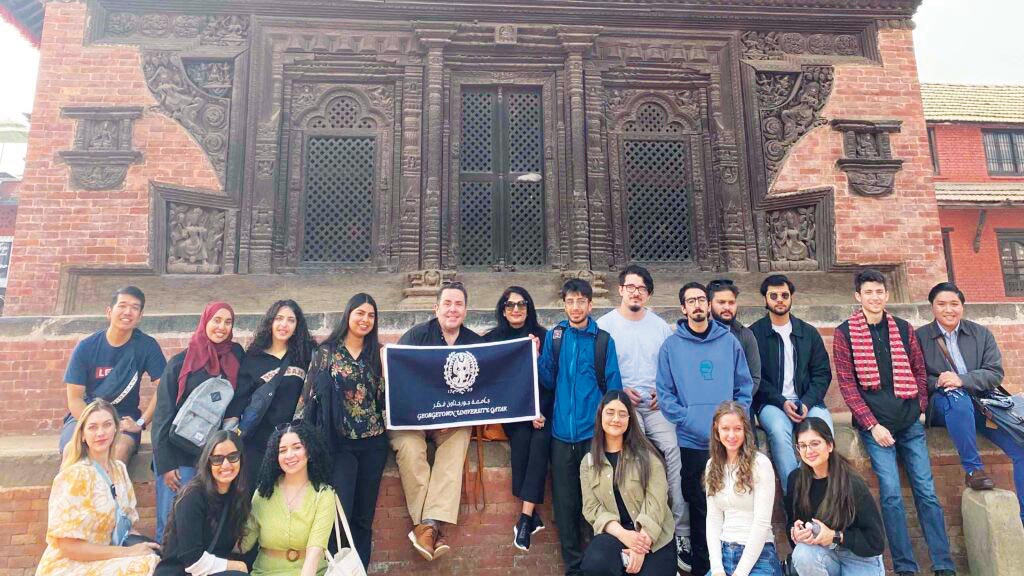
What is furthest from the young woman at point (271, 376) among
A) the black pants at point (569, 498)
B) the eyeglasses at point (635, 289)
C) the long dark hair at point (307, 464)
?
the eyeglasses at point (635, 289)

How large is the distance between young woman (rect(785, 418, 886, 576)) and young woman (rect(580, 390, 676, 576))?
0.81 meters

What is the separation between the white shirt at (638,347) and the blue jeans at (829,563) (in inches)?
53.5

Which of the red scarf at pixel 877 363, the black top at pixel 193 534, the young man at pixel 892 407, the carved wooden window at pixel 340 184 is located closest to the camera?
the black top at pixel 193 534

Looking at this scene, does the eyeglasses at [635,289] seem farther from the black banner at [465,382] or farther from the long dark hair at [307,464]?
the long dark hair at [307,464]

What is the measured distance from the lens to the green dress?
3.48m

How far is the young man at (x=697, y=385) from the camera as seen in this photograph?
160 inches

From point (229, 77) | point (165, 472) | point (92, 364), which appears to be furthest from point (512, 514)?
point (229, 77)

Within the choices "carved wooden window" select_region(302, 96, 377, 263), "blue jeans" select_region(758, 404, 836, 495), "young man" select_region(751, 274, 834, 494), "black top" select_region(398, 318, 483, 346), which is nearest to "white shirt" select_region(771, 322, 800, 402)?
"young man" select_region(751, 274, 834, 494)

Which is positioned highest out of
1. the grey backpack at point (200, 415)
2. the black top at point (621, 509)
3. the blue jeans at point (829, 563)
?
the grey backpack at point (200, 415)

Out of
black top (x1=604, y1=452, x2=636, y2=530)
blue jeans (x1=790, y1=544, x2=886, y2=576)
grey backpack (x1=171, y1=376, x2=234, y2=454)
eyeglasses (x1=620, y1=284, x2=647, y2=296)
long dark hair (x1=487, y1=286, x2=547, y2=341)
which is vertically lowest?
blue jeans (x1=790, y1=544, x2=886, y2=576)

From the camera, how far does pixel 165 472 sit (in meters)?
3.89

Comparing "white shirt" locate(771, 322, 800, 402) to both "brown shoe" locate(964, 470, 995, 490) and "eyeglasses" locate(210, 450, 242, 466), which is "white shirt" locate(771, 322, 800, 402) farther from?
"eyeglasses" locate(210, 450, 242, 466)

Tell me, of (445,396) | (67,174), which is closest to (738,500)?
(445,396)

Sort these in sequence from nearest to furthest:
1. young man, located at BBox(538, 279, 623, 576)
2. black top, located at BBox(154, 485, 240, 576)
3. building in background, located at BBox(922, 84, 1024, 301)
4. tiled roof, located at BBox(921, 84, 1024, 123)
→ black top, located at BBox(154, 485, 240, 576) < young man, located at BBox(538, 279, 623, 576) < building in background, located at BBox(922, 84, 1024, 301) < tiled roof, located at BBox(921, 84, 1024, 123)
